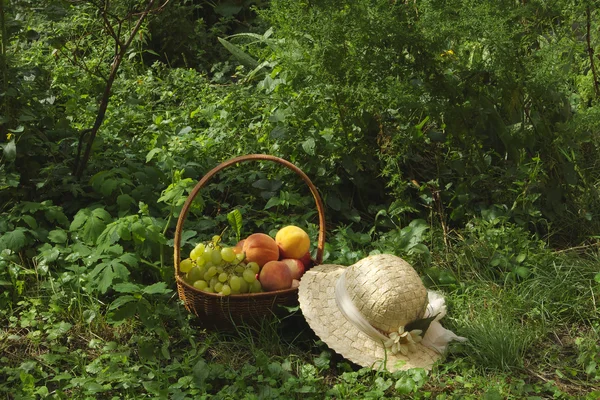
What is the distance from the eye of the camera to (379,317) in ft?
10.7

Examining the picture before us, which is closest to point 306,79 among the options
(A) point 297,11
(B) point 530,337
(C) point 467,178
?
(A) point 297,11

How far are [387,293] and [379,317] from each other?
105 mm

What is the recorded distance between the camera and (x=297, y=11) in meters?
4.32

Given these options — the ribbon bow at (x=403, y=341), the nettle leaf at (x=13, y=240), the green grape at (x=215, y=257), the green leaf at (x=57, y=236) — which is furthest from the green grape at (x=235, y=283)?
the nettle leaf at (x=13, y=240)

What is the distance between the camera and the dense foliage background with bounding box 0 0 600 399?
330cm

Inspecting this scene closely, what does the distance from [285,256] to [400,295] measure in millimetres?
642

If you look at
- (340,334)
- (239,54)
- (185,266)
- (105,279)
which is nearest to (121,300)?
(105,279)

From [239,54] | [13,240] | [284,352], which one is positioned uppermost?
[239,54]

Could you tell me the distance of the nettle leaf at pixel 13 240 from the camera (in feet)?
12.2

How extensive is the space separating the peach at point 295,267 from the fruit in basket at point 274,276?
2.6 inches

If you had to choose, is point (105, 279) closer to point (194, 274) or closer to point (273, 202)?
point (194, 274)

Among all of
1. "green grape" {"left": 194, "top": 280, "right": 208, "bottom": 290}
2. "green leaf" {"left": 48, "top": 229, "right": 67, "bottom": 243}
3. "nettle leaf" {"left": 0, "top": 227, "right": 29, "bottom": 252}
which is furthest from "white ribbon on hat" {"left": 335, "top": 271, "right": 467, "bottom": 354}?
"nettle leaf" {"left": 0, "top": 227, "right": 29, "bottom": 252}

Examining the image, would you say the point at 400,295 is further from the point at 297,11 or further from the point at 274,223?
the point at 297,11

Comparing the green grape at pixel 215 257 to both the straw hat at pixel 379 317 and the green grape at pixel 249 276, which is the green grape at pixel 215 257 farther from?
the straw hat at pixel 379 317
